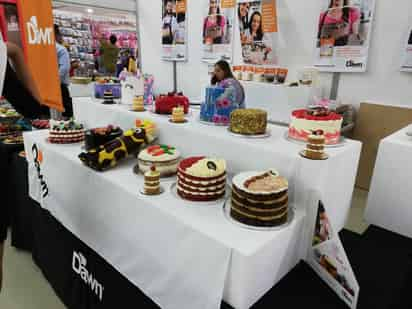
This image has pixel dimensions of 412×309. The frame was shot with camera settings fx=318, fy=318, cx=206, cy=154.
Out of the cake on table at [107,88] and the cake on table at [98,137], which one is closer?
the cake on table at [98,137]

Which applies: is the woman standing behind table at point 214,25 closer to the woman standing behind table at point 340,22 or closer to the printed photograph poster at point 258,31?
the printed photograph poster at point 258,31

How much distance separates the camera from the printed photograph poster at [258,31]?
3137 mm

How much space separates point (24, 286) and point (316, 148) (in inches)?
67.1

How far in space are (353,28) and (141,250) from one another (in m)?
2.63

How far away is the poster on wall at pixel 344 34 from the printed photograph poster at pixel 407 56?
283 millimetres

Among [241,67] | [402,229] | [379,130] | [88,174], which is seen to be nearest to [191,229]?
[88,174]

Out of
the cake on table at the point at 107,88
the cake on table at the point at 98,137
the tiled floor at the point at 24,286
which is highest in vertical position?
the cake on table at the point at 107,88

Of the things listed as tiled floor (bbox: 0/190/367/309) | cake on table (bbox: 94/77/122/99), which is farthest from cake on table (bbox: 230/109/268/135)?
cake on table (bbox: 94/77/122/99)

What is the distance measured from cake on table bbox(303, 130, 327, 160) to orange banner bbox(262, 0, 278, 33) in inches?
97.7

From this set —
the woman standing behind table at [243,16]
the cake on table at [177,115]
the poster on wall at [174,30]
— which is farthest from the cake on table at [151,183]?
the poster on wall at [174,30]

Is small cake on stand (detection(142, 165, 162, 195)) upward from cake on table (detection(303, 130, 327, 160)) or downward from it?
downward

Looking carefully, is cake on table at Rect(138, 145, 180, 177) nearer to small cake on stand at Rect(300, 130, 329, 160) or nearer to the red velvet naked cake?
the red velvet naked cake

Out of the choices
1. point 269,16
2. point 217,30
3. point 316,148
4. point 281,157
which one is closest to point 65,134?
point 281,157

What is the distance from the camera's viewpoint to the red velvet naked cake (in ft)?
3.32
